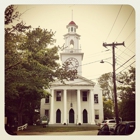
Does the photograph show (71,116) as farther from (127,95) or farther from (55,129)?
(127,95)

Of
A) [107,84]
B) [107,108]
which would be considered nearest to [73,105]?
[107,108]

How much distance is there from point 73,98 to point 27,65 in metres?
1.01

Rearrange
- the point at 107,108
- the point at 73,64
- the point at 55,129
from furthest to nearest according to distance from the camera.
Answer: the point at 73,64 → the point at 107,108 → the point at 55,129

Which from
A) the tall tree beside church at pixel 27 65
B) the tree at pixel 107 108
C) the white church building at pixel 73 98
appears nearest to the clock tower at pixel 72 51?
the white church building at pixel 73 98

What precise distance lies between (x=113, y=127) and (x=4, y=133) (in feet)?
5.80

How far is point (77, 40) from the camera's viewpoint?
4.19 metres

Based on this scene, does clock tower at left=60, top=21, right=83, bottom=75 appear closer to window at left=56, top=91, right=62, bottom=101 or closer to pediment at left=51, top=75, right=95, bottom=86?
pediment at left=51, top=75, right=95, bottom=86

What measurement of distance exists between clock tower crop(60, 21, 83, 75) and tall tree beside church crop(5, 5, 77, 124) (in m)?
0.11

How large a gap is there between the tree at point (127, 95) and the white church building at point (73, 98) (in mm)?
363

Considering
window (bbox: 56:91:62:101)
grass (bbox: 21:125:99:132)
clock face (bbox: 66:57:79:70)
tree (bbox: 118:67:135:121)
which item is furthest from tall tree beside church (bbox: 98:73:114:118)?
window (bbox: 56:91:62:101)

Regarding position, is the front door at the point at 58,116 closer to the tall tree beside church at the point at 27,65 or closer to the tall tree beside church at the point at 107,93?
the tall tree beside church at the point at 27,65

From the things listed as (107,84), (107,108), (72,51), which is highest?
(72,51)

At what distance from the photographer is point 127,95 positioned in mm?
3930
